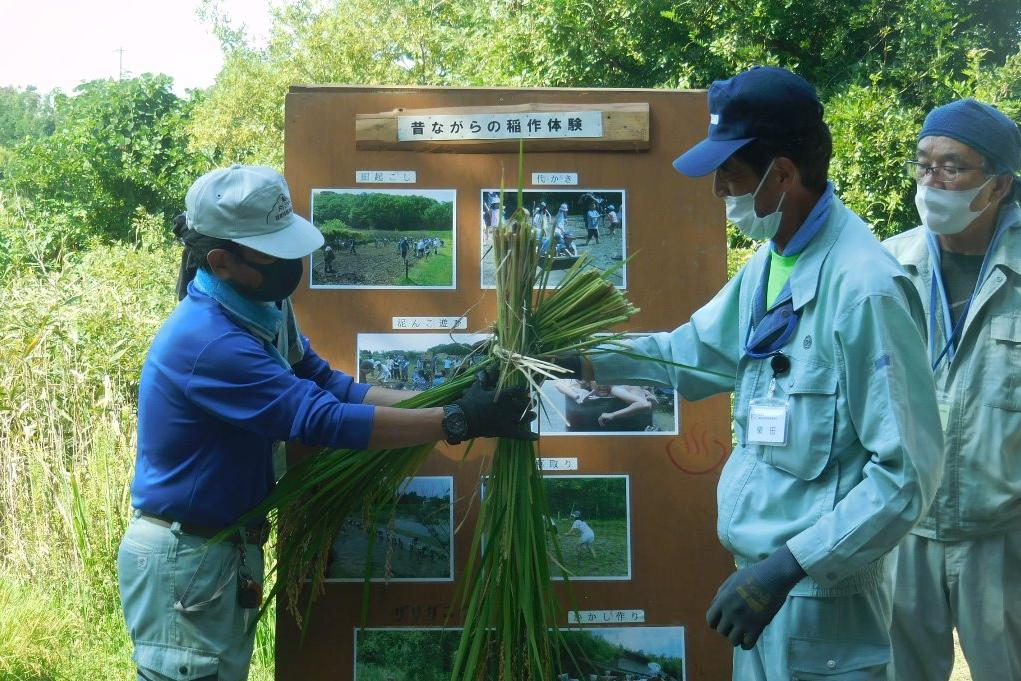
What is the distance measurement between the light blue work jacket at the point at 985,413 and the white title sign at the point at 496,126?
4.29 ft

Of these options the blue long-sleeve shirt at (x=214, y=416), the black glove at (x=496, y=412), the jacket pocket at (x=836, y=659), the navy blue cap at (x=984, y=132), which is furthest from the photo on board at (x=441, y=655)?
the navy blue cap at (x=984, y=132)

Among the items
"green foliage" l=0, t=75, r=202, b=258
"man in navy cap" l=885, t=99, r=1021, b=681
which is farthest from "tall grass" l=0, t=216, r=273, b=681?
"green foliage" l=0, t=75, r=202, b=258

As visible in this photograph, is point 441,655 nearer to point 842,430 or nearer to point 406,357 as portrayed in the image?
point 406,357

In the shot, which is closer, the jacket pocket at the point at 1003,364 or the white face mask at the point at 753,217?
the white face mask at the point at 753,217

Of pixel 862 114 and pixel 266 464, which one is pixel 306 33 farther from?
pixel 266 464

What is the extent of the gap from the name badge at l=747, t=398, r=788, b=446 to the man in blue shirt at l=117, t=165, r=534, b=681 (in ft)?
2.19

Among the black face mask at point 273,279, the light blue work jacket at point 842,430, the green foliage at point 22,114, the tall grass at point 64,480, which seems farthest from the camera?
the green foliage at point 22,114

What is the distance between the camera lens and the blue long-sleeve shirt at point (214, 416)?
2.61m

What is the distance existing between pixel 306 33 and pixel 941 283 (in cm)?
1929

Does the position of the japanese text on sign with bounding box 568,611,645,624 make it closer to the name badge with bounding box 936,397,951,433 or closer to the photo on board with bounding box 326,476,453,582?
the photo on board with bounding box 326,476,453,582

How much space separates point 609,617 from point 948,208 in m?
1.65

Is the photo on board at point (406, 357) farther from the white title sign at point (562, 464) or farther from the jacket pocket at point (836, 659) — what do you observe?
the jacket pocket at point (836, 659)

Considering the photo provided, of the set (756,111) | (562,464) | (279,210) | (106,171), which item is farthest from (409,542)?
(106,171)

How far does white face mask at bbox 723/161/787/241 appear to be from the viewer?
7.75 ft
